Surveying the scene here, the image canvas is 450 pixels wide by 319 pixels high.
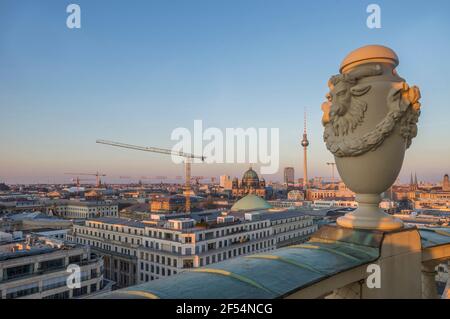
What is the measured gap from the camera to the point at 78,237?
53781 millimetres

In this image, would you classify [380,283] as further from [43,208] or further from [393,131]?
[43,208]

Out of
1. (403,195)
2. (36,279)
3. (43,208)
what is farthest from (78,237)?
(403,195)

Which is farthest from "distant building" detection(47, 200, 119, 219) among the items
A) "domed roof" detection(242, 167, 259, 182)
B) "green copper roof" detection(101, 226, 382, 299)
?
"green copper roof" detection(101, 226, 382, 299)

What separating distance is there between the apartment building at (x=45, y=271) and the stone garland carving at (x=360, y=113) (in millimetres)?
27573

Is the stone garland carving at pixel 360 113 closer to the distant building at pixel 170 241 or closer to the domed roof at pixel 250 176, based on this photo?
the distant building at pixel 170 241

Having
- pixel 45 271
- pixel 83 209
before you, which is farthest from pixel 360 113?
pixel 83 209

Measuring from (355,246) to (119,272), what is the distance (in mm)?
45663

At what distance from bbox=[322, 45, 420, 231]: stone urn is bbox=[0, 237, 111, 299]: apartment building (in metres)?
27.4

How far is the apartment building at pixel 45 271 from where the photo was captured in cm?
2519

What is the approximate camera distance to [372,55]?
200 inches

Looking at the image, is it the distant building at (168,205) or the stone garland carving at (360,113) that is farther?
the distant building at (168,205)

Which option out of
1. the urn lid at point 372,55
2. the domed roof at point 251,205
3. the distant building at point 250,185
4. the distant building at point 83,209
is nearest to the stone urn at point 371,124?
the urn lid at point 372,55

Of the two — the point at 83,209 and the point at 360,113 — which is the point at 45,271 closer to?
the point at 360,113
